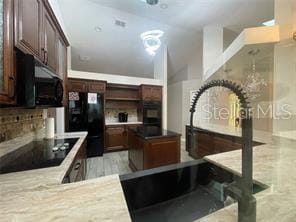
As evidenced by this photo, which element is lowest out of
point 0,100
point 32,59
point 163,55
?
point 0,100

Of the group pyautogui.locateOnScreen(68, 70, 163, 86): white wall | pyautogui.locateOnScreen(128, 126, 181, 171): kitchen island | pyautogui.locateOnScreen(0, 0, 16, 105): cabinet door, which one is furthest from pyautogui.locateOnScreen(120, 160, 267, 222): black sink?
pyautogui.locateOnScreen(68, 70, 163, 86): white wall

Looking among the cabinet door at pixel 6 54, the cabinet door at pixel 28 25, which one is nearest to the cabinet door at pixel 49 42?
the cabinet door at pixel 28 25

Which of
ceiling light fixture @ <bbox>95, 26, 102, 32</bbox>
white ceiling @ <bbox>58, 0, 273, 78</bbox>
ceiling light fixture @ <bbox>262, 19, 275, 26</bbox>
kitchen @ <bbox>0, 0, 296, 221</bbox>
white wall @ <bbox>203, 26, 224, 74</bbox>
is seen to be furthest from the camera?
ceiling light fixture @ <bbox>95, 26, 102, 32</bbox>

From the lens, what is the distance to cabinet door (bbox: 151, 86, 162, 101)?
5441 mm

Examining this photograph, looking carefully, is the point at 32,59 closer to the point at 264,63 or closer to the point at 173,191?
the point at 173,191

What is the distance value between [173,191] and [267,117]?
1510mm

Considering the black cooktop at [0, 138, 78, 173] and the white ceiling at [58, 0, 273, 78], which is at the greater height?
the white ceiling at [58, 0, 273, 78]

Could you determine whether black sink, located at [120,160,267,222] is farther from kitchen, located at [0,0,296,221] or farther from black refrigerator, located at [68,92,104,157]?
black refrigerator, located at [68,92,104,157]

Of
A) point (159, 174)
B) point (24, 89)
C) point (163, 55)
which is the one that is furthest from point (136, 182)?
point (163, 55)

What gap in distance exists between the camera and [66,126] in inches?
162

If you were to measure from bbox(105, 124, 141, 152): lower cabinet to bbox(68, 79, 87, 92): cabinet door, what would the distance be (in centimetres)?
128

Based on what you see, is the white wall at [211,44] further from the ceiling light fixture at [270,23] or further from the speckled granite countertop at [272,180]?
the speckled granite countertop at [272,180]

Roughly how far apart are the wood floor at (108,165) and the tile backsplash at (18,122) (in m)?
1.35

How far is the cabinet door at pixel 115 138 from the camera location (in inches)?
190
